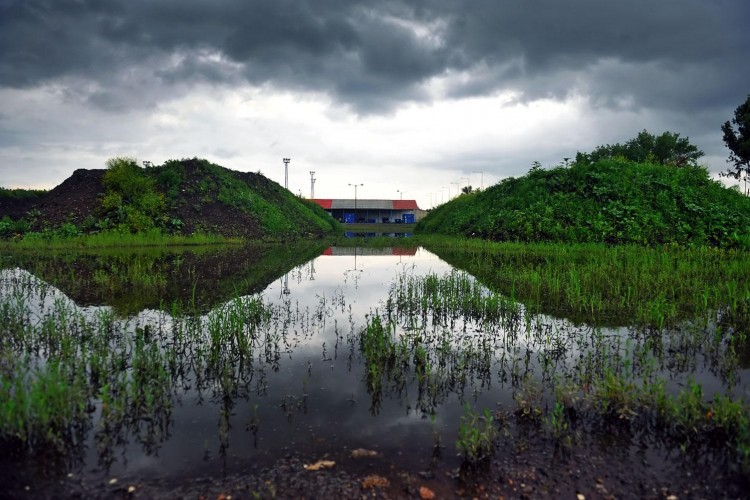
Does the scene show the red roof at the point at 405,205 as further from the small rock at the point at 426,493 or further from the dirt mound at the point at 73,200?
the small rock at the point at 426,493

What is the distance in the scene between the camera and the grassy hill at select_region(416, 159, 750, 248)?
75.0ft

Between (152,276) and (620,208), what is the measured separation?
2396 centimetres

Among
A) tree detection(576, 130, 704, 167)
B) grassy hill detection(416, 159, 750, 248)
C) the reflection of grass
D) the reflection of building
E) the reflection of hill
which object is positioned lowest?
the reflection of grass

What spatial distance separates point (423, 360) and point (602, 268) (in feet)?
32.7

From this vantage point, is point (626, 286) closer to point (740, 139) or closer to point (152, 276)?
point (152, 276)

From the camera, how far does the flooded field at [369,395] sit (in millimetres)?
3523

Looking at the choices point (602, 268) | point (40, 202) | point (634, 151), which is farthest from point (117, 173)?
point (634, 151)

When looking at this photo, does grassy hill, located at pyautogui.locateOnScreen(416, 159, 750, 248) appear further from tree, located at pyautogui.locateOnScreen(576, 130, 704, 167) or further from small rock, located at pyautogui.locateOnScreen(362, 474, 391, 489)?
tree, located at pyautogui.locateOnScreen(576, 130, 704, 167)

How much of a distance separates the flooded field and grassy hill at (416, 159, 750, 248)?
15.5 m

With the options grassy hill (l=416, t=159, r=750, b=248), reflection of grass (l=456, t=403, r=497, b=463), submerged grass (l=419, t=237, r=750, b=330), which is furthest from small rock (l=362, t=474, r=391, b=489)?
grassy hill (l=416, t=159, r=750, b=248)

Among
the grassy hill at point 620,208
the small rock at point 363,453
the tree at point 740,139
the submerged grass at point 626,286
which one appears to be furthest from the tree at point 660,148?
the small rock at point 363,453

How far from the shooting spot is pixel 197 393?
488 centimetres

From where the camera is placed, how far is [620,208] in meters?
24.7

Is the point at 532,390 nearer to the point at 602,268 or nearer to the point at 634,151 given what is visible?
the point at 602,268
